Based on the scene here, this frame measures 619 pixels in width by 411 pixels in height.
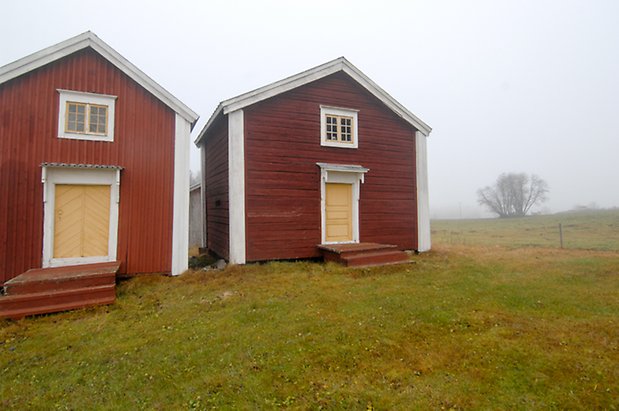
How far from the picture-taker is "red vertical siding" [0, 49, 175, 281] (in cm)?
788

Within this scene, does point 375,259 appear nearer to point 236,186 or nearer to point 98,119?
point 236,186

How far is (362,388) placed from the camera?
11.6 ft

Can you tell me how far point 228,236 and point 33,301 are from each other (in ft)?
16.8

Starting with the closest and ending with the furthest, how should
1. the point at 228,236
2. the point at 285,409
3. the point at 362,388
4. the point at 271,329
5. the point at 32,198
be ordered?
the point at 285,409 < the point at 362,388 < the point at 271,329 < the point at 32,198 < the point at 228,236

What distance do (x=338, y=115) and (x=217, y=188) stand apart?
18.0 feet

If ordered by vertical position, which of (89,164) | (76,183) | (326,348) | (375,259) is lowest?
(326,348)

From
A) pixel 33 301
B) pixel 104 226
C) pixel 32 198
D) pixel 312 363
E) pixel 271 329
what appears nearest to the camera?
pixel 312 363

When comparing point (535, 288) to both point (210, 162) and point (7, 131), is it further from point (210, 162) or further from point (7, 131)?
point (7, 131)

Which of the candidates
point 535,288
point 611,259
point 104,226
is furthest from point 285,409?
point 611,259

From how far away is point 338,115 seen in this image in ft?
38.1

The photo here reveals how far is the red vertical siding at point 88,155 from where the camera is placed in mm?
7883

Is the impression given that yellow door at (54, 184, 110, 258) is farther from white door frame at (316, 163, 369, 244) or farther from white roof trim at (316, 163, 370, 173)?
white roof trim at (316, 163, 370, 173)

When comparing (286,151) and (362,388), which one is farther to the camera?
(286,151)

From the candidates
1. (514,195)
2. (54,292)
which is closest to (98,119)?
(54,292)
